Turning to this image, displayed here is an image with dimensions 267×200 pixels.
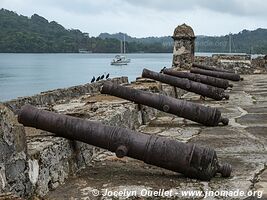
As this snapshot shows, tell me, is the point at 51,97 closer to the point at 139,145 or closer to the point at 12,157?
the point at 139,145

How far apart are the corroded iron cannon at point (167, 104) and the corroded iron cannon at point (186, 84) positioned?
2512mm

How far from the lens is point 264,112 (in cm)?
812

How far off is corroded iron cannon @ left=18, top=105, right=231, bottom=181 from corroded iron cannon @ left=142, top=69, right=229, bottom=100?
5.04 m

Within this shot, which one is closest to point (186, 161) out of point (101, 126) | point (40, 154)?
point (101, 126)

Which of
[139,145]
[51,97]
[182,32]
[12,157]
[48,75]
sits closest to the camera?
[12,157]

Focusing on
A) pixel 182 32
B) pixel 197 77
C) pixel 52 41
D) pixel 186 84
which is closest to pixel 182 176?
pixel 186 84

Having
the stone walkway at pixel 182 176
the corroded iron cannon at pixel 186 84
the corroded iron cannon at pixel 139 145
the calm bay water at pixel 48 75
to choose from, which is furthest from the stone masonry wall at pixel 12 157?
the calm bay water at pixel 48 75

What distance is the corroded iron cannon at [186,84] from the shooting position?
9125 mm

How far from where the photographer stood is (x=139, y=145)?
405 cm

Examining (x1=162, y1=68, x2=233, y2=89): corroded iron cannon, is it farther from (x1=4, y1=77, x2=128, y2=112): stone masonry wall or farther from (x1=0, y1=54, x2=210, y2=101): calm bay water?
(x1=0, y1=54, x2=210, y2=101): calm bay water

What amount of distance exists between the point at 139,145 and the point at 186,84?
5402mm

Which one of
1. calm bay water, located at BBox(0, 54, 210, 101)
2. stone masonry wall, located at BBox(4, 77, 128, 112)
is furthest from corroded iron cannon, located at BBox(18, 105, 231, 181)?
calm bay water, located at BBox(0, 54, 210, 101)

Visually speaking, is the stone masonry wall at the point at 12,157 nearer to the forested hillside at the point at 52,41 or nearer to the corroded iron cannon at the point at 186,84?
the corroded iron cannon at the point at 186,84

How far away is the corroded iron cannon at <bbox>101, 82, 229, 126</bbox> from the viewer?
6.52 m
